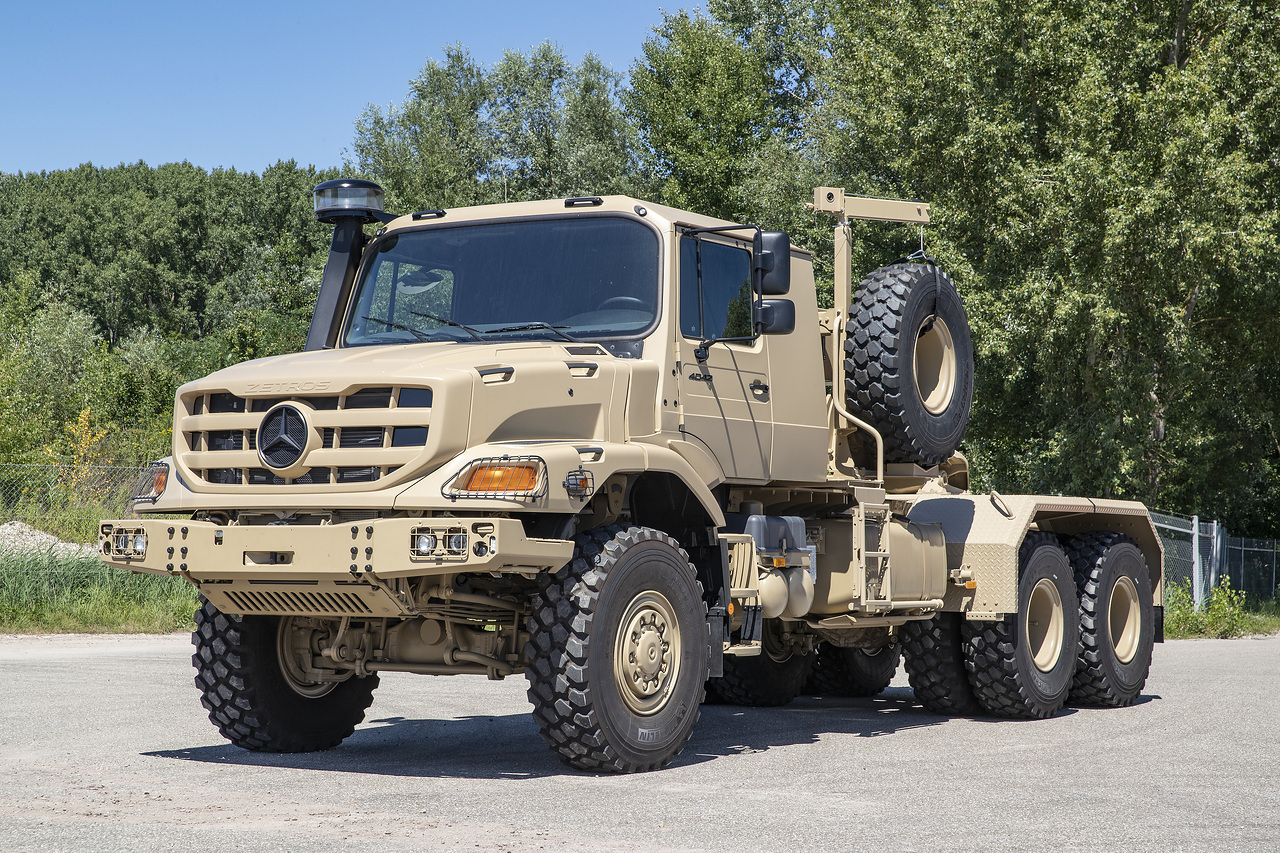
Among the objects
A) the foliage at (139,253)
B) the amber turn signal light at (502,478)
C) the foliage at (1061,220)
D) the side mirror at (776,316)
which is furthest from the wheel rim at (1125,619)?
the foliage at (139,253)

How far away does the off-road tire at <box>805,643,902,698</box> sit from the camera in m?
11.9

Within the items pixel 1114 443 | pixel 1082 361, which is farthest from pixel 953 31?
pixel 1114 443

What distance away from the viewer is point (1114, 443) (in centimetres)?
2352

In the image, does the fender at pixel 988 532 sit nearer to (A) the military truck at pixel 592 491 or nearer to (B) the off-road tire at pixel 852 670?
(A) the military truck at pixel 592 491

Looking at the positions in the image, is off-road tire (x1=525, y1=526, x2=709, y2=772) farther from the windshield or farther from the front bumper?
the windshield

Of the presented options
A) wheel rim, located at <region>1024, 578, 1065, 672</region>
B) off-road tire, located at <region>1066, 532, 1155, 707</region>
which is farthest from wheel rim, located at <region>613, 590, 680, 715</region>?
off-road tire, located at <region>1066, 532, 1155, 707</region>

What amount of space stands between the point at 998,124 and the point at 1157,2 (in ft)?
11.1

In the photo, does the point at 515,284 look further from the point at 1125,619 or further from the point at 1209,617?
the point at 1209,617

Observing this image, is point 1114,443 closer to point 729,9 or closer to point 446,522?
point 446,522

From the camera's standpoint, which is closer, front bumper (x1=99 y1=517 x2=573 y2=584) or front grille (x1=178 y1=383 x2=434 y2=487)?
front bumper (x1=99 y1=517 x2=573 y2=584)

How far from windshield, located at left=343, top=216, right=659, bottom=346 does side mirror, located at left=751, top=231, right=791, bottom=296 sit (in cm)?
60

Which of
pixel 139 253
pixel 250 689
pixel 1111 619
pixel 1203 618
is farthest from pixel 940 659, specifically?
pixel 139 253

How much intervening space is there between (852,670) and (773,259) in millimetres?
5140

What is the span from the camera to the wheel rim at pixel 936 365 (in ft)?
32.9
